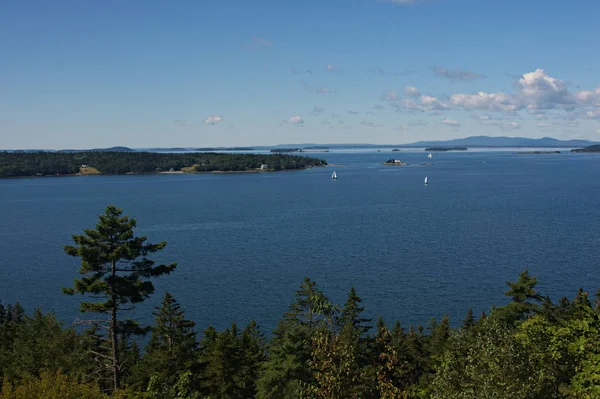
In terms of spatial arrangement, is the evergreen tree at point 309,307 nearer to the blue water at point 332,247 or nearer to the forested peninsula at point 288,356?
the forested peninsula at point 288,356

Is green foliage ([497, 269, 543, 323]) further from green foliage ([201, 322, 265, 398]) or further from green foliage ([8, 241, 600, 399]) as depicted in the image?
green foliage ([201, 322, 265, 398])

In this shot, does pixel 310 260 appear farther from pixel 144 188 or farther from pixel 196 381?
pixel 144 188

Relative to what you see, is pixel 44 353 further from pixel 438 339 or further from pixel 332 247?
pixel 332 247

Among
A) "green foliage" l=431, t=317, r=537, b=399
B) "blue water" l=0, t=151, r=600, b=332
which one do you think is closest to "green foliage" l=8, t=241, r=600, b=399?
"green foliage" l=431, t=317, r=537, b=399

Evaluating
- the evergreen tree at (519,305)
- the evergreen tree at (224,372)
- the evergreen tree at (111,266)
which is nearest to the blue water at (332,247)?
the evergreen tree at (519,305)

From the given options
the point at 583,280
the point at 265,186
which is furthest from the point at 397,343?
the point at 265,186

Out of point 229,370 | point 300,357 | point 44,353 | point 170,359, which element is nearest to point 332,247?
point 170,359
